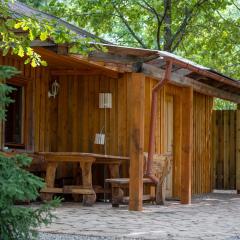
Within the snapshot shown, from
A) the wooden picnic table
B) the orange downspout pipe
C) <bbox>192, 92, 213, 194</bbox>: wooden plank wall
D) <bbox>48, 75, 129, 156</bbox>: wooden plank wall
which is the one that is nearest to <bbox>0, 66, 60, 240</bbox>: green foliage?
the orange downspout pipe

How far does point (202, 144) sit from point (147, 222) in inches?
281

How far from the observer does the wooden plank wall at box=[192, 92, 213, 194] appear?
14.6 metres

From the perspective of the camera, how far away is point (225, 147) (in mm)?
15961

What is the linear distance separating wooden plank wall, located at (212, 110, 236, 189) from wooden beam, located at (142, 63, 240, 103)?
23.5 inches

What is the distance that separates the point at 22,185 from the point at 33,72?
695 cm

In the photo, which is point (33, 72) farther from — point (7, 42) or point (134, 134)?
point (7, 42)

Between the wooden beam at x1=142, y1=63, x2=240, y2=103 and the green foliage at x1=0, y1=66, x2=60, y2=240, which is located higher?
the wooden beam at x1=142, y1=63, x2=240, y2=103

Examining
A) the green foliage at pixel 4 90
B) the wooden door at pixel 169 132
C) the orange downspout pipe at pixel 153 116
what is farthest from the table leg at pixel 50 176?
the green foliage at pixel 4 90

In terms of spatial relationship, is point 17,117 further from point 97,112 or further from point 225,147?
point 225,147

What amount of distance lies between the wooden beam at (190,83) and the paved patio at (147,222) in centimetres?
238

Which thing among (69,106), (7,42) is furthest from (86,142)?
(7,42)

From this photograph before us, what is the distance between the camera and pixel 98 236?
6.71 m

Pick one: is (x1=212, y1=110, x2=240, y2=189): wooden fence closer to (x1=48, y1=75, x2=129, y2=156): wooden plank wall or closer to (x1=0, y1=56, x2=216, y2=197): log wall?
(x1=0, y1=56, x2=216, y2=197): log wall

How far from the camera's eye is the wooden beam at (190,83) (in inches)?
408
